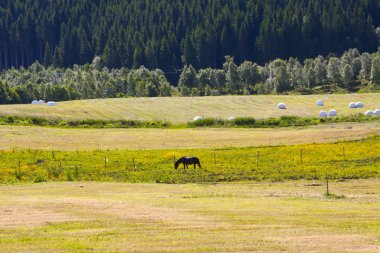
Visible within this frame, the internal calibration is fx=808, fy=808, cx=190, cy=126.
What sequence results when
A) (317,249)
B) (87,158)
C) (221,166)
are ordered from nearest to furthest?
(317,249)
(221,166)
(87,158)

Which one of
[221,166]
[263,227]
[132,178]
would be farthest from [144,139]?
[263,227]

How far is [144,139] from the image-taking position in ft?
311

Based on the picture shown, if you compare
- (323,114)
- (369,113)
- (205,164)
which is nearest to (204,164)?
(205,164)

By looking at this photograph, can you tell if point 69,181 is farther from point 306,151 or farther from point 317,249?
point 317,249

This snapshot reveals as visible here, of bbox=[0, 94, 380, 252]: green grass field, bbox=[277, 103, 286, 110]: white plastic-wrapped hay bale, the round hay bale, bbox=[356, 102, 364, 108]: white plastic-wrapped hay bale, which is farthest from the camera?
bbox=[277, 103, 286, 110]: white plastic-wrapped hay bale

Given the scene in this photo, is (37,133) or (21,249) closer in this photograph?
(21,249)

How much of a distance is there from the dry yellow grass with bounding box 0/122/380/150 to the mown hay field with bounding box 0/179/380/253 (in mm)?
32912

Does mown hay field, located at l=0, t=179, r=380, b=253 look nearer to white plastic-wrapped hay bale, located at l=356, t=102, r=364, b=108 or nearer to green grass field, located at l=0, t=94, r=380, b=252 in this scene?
green grass field, located at l=0, t=94, r=380, b=252

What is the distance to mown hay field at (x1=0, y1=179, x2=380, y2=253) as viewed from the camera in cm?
3055

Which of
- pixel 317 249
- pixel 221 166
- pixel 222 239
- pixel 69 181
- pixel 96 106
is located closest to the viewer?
pixel 317 249

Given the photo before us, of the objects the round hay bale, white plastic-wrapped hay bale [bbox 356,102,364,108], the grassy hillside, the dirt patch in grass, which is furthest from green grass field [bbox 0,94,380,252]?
white plastic-wrapped hay bale [bbox 356,102,364,108]

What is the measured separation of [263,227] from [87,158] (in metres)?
41.6

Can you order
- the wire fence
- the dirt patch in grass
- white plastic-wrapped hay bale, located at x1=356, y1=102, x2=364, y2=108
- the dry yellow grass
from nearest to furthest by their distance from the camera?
the dirt patch in grass, the wire fence, the dry yellow grass, white plastic-wrapped hay bale, located at x1=356, y1=102, x2=364, y2=108

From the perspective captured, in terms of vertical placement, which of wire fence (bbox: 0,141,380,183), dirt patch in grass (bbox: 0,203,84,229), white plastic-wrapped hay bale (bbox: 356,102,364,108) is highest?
white plastic-wrapped hay bale (bbox: 356,102,364,108)
